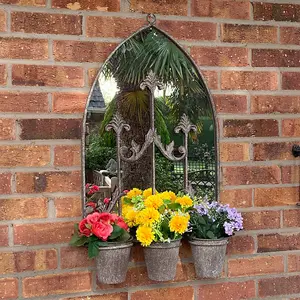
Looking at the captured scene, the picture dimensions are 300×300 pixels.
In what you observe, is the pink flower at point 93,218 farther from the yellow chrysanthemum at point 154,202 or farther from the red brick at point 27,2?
the red brick at point 27,2

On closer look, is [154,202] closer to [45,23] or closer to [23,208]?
[23,208]

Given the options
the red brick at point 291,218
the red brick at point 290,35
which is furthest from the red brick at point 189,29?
the red brick at point 291,218

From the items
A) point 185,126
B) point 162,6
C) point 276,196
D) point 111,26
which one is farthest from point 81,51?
point 276,196

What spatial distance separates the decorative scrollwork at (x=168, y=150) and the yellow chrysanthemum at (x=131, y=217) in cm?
25

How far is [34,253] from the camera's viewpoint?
1.72 m

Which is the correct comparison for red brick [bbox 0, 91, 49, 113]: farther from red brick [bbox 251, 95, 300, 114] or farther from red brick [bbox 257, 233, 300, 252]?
red brick [bbox 257, 233, 300, 252]

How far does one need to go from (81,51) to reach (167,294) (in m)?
0.94

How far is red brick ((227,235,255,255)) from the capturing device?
1925 millimetres

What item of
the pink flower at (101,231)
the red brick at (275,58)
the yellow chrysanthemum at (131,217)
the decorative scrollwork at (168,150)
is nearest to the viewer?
the pink flower at (101,231)

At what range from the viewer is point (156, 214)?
5.51ft

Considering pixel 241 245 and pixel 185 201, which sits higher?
pixel 185 201

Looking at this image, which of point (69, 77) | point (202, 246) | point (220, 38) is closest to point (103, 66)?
point (69, 77)

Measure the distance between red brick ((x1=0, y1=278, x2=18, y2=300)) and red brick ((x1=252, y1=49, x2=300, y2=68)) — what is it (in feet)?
3.91

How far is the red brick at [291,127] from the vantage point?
6.46ft
